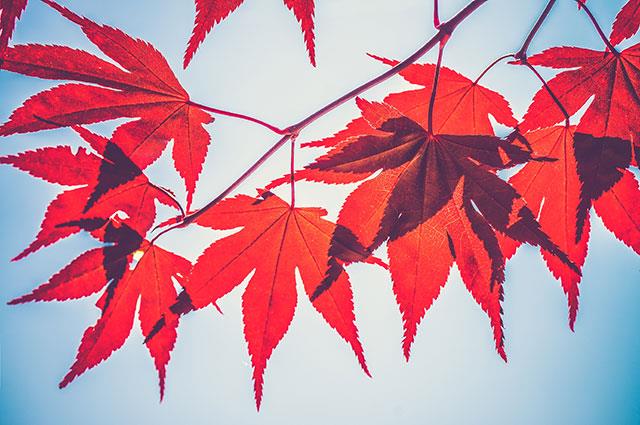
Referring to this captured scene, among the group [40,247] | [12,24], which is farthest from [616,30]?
[40,247]

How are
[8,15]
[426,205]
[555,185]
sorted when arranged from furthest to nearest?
[555,185], [426,205], [8,15]

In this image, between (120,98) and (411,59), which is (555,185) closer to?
(411,59)

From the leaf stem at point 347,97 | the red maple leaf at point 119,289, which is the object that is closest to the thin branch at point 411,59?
the leaf stem at point 347,97

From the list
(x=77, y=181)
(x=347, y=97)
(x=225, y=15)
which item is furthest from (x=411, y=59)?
(x=77, y=181)

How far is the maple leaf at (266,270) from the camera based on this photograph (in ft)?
2.65

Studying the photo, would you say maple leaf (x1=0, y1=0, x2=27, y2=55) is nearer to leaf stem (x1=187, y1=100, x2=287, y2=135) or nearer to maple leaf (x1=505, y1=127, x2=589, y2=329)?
leaf stem (x1=187, y1=100, x2=287, y2=135)

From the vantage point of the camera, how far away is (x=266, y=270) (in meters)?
0.89

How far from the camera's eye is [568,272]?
802 mm

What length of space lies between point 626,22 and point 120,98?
0.97 metres

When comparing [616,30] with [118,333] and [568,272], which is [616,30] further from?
[118,333]

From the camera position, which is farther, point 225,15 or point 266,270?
point 266,270

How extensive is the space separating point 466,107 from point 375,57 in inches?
10.4

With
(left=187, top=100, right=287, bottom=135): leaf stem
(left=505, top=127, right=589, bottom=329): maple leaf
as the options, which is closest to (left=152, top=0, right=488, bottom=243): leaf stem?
(left=187, top=100, right=287, bottom=135): leaf stem

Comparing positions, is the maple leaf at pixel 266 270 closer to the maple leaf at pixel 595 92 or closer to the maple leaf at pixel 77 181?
the maple leaf at pixel 77 181
